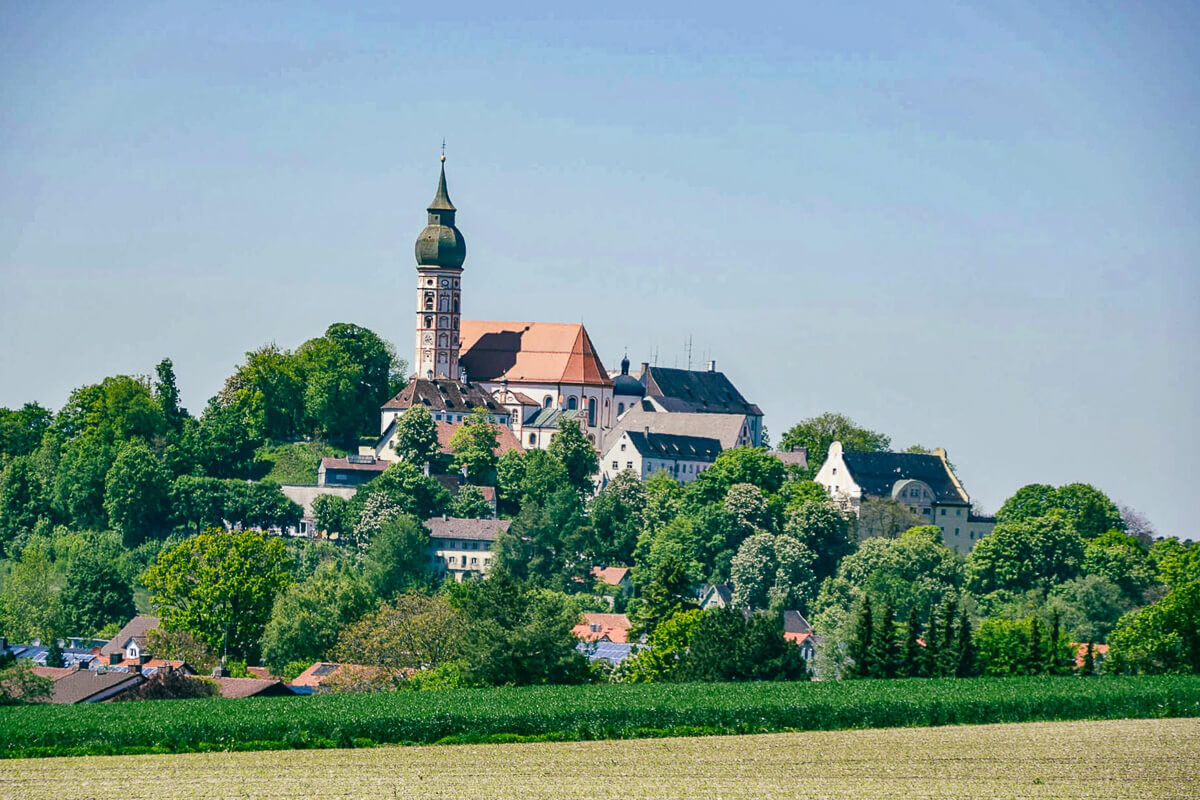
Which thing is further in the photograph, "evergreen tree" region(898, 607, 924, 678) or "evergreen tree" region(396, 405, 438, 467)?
"evergreen tree" region(396, 405, 438, 467)

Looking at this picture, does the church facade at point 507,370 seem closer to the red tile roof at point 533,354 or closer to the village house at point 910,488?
the red tile roof at point 533,354

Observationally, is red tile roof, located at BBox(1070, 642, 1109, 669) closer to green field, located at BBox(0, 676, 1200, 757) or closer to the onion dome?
green field, located at BBox(0, 676, 1200, 757)

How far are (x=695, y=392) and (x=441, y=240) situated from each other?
2274 centimetres

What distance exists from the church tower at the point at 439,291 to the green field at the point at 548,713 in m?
73.9

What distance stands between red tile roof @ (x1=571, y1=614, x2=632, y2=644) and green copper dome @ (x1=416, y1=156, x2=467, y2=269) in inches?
1627

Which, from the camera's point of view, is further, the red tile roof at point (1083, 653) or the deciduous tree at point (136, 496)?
the deciduous tree at point (136, 496)

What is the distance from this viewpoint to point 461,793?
46938 mm

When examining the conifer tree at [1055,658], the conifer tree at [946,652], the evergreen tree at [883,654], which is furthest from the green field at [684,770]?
the conifer tree at [1055,658]

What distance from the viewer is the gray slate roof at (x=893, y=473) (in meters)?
121

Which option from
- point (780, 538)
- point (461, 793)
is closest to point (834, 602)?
point (780, 538)

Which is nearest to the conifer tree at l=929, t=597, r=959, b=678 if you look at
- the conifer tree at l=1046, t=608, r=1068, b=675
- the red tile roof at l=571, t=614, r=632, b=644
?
the conifer tree at l=1046, t=608, r=1068, b=675

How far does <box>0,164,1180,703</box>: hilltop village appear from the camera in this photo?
249ft

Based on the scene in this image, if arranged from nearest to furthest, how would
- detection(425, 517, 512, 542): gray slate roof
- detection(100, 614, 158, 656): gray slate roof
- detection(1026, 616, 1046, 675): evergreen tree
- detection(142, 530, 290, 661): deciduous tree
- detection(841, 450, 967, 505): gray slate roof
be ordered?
detection(1026, 616, 1046, 675): evergreen tree, detection(142, 530, 290, 661): deciduous tree, detection(100, 614, 158, 656): gray slate roof, detection(425, 517, 512, 542): gray slate roof, detection(841, 450, 967, 505): gray slate roof

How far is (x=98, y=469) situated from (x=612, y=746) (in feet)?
220
